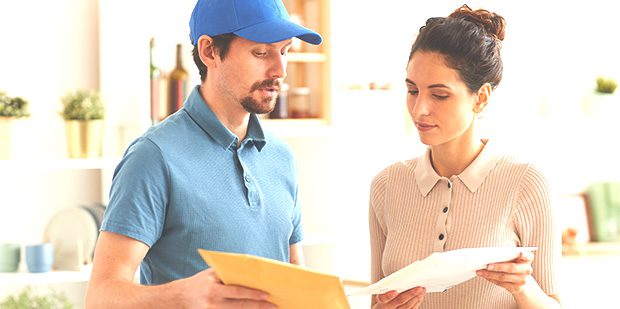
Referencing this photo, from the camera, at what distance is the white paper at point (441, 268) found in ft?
5.65

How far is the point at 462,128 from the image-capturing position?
2.17m

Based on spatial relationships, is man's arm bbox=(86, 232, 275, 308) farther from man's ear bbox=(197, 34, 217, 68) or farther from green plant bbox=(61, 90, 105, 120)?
green plant bbox=(61, 90, 105, 120)

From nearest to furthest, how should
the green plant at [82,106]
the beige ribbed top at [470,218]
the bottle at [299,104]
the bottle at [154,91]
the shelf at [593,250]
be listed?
the beige ribbed top at [470,218]
the green plant at [82,106]
the bottle at [154,91]
the bottle at [299,104]
the shelf at [593,250]

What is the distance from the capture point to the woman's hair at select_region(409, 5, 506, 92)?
7.13 ft

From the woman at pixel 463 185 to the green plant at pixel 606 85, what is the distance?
92.9 inches

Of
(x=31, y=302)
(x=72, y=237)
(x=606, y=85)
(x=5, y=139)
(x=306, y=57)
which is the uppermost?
(x=306, y=57)

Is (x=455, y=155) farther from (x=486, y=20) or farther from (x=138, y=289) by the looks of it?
(x=138, y=289)

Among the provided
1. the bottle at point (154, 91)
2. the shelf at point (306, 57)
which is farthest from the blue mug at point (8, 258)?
the shelf at point (306, 57)

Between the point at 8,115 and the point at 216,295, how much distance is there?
2.31 m

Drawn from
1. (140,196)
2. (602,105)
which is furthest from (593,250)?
(140,196)

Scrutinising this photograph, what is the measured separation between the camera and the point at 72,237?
12.5 feet

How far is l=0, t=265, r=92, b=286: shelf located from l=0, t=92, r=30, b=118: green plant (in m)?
0.63

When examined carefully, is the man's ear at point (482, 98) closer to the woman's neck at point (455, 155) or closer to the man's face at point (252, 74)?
the woman's neck at point (455, 155)

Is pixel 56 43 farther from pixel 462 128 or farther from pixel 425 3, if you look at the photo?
pixel 462 128
